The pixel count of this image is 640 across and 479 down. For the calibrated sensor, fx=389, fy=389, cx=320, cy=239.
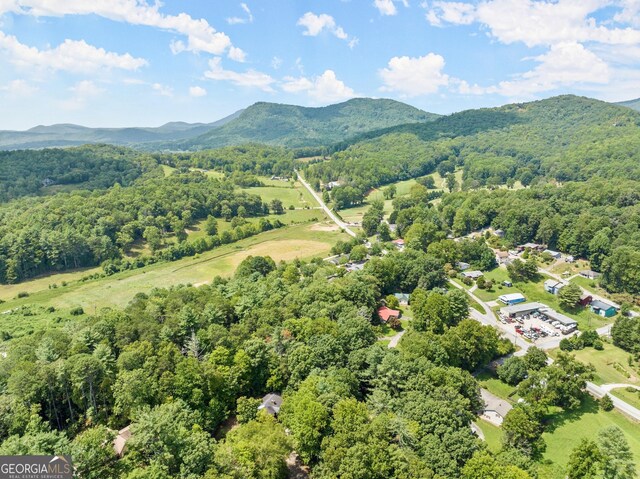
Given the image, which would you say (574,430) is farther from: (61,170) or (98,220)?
(61,170)

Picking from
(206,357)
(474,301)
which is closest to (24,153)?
(206,357)

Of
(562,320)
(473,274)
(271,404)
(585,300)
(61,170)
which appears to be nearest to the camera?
(271,404)

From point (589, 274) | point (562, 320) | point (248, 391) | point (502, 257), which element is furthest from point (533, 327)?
point (248, 391)

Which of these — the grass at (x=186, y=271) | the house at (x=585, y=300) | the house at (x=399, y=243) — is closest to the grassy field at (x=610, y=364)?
the house at (x=585, y=300)

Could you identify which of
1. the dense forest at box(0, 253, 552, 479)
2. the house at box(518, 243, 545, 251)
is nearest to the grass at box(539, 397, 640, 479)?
the dense forest at box(0, 253, 552, 479)

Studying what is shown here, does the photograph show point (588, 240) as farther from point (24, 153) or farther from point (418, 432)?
point (24, 153)

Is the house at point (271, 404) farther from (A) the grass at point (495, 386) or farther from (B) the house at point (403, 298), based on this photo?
(B) the house at point (403, 298)
